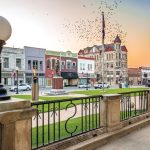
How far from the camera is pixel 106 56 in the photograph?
9494cm

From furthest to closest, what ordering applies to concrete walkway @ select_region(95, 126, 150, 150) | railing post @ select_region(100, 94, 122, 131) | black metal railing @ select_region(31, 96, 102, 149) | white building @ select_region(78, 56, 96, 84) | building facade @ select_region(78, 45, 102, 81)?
building facade @ select_region(78, 45, 102, 81), white building @ select_region(78, 56, 96, 84), railing post @ select_region(100, 94, 122, 131), concrete walkway @ select_region(95, 126, 150, 150), black metal railing @ select_region(31, 96, 102, 149)

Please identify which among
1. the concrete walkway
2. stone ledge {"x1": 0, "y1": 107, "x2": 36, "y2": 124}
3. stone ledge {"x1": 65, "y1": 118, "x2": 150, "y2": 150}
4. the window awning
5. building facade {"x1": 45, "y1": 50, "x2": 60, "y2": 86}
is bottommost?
the concrete walkway

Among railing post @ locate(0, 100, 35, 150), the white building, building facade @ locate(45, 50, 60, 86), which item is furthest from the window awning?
railing post @ locate(0, 100, 35, 150)

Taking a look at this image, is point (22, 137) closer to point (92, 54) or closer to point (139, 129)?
point (139, 129)

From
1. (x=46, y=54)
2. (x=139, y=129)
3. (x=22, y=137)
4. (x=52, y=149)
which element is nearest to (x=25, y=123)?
(x=22, y=137)

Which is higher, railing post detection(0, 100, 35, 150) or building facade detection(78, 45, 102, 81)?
building facade detection(78, 45, 102, 81)

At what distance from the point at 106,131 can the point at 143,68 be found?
357 feet

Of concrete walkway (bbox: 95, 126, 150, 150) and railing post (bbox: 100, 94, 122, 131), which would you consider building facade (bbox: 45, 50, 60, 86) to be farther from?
railing post (bbox: 100, 94, 122, 131)

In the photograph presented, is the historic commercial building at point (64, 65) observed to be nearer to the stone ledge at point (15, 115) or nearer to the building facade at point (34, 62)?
the building facade at point (34, 62)

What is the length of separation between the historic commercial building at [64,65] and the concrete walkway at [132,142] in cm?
5181

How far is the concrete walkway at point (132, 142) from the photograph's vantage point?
650 centimetres

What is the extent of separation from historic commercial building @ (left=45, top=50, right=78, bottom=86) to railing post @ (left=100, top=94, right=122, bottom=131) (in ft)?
170

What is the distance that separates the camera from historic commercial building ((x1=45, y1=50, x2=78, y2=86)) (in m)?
59.6

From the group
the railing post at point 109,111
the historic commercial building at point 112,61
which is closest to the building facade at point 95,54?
the historic commercial building at point 112,61
